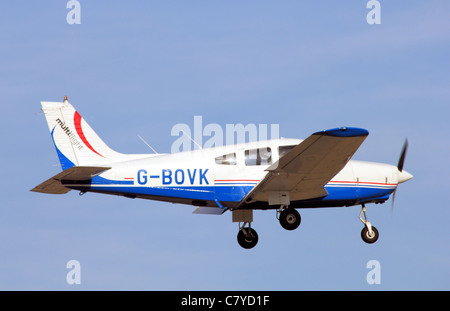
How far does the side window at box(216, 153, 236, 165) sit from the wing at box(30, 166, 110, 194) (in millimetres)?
2964

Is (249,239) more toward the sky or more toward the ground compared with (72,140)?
more toward the ground

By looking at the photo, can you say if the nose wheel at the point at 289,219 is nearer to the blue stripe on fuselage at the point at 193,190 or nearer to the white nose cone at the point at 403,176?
the blue stripe on fuselage at the point at 193,190

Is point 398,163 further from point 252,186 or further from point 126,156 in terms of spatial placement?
point 126,156

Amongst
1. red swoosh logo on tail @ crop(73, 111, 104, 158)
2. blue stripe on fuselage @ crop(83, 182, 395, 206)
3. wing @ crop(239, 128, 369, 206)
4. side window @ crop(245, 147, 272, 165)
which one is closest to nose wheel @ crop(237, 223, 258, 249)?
wing @ crop(239, 128, 369, 206)

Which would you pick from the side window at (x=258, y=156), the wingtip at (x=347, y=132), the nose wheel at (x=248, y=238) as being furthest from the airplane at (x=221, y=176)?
the wingtip at (x=347, y=132)

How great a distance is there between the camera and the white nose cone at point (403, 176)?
23953mm

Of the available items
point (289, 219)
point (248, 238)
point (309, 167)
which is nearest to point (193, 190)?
point (248, 238)

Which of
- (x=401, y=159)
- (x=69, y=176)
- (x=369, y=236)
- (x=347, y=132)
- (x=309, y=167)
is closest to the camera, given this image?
(x=347, y=132)

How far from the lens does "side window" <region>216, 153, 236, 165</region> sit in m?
22.8

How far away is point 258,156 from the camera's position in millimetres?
22797

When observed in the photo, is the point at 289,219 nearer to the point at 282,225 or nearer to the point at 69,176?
the point at 282,225

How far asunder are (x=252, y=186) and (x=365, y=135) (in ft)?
13.5

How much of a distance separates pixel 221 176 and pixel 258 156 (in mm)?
1113

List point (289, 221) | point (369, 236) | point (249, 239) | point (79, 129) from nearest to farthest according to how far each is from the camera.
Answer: point (289, 221), point (79, 129), point (369, 236), point (249, 239)
